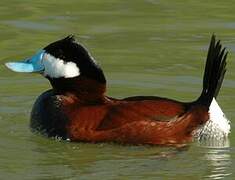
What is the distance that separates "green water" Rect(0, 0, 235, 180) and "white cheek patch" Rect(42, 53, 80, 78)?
44cm

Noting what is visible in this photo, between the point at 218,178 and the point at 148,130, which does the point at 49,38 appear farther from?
the point at 218,178

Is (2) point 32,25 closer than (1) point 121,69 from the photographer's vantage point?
No

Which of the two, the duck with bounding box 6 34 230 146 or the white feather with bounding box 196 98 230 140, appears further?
the white feather with bounding box 196 98 230 140

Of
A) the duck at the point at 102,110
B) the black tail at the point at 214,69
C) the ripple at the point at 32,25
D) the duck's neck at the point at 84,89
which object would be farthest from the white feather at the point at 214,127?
the ripple at the point at 32,25

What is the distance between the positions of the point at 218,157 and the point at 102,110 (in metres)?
0.81

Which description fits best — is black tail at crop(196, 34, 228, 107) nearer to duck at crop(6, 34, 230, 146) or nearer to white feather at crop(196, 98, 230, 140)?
duck at crop(6, 34, 230, 146)

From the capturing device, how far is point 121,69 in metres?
8.85

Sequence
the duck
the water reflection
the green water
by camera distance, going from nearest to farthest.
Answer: the water reflection → the green water → the duck

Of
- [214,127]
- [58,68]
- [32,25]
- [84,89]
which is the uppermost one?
[32,25]

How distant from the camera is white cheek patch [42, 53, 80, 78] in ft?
23.5

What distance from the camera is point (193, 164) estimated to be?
6.66m

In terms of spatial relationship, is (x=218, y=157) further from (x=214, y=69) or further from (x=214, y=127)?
(x=214, y=69)

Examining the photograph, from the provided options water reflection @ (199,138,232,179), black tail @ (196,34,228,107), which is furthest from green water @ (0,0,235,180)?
black tail @ (196,34,228,107)

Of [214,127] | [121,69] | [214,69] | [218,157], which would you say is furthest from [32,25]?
[218,157]
